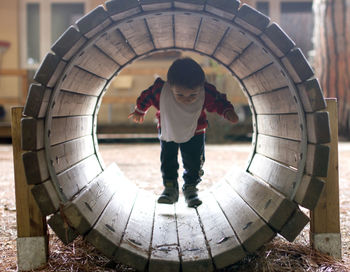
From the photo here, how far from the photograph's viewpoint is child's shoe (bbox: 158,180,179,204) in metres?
2.63

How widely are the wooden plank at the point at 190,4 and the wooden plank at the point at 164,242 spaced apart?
1121 millimetres

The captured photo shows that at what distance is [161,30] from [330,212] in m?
1.43

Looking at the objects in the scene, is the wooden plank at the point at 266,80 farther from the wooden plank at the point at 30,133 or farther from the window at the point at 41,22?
the window at the point at 41,22

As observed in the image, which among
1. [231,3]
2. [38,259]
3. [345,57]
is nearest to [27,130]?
[38,259]

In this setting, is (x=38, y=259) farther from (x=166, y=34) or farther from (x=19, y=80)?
(x=19, y=80)

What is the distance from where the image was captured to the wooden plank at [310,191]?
1.69 metres

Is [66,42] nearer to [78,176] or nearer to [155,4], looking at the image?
[155,4]

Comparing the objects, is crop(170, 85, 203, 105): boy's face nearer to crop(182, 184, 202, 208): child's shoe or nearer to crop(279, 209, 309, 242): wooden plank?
crop(182, 184, 202, 208): child's shoe

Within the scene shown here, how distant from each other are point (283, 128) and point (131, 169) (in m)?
3.26

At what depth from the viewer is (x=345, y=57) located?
9.34 meters

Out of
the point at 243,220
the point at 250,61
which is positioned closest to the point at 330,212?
the point at 243,220

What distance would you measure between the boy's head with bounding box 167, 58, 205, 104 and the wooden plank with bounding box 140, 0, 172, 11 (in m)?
0.72

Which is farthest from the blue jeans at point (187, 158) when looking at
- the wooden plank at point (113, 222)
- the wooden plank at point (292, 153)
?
the wooden plank at point (292, 153)

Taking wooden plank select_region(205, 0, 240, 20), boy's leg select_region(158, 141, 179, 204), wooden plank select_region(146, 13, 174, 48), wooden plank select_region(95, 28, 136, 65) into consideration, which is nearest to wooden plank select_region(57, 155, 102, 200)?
boy's leg select_region(158, 141, 179, 204)
